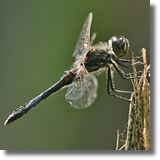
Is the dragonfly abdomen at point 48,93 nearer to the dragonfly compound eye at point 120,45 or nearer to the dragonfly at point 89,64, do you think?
the dragonfly at point 89,64

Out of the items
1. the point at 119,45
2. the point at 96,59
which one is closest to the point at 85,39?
the point at 96,59

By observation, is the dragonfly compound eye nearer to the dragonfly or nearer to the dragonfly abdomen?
the dragonfly

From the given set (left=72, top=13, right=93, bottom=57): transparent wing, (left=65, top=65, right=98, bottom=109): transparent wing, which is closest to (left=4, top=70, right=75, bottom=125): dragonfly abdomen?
(left=65, top=65, right=98, bottom=109): transparent wing

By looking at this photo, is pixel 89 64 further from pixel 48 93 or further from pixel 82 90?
pixel 48 93

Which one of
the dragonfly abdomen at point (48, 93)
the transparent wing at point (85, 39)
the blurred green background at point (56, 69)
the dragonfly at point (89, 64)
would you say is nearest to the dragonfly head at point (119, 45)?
the dragonfly at point (89, 64)

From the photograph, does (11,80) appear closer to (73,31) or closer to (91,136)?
(73,31)
